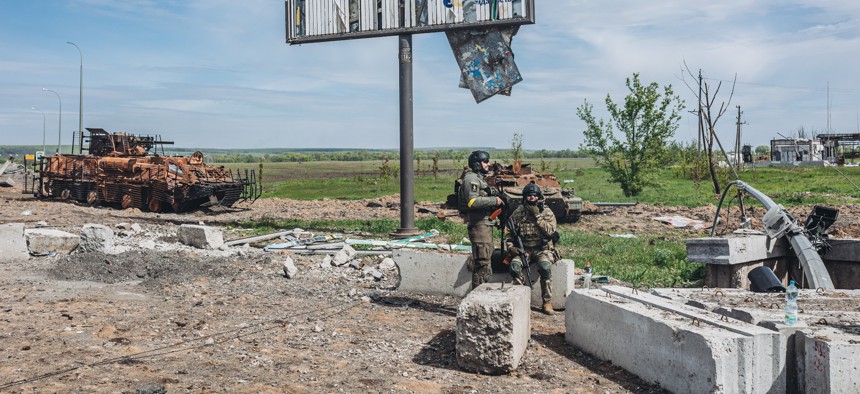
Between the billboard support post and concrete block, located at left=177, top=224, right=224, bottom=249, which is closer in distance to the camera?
concrete block, located at left=177, top=224, right=224, bottom=249

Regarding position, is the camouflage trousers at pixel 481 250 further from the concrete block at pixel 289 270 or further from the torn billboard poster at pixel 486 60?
the torn billboard poster at pixel 486 60

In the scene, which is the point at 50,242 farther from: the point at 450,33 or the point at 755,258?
the point at 755,258

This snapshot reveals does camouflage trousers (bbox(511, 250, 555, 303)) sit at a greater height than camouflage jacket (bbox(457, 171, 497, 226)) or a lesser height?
lesser

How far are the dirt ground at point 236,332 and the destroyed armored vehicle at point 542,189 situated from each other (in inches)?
306

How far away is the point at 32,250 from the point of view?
12.6 m

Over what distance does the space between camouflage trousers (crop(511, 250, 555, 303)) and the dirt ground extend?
305 millimetres

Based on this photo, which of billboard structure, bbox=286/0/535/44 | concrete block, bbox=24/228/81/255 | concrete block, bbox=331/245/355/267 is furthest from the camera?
billboard structure, bbox=286/0/535/44

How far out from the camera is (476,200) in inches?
323

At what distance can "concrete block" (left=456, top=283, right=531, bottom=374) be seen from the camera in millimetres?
6160

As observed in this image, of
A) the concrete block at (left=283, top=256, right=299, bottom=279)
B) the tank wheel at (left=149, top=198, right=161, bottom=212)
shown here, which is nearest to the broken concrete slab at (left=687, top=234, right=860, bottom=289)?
the concrete block at (left=283, top=256, right=299, bottom=279)

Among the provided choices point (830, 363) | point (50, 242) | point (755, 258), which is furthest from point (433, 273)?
point (50, 242)

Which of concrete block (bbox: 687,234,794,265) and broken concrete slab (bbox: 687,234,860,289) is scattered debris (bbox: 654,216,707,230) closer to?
broken concrete slab (bbox: 687,234,860,289)

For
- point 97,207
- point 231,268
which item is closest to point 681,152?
point 97,207

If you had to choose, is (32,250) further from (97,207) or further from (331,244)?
(97,207)
